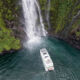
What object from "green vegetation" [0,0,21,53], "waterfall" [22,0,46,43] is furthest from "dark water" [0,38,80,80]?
"waterfall" [22,0,46,43]

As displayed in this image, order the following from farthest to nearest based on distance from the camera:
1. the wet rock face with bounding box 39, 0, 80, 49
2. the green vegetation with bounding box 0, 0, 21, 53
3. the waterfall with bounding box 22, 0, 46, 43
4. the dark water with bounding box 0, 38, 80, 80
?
1. the waterfall with bounding box 22, 0, 46, 43
2. the wet rock face with bounding box 39, 0, 80, 49
3. the green vegetation with bounding box 0, 0, 21, 53
4. the dark water with bounding box 0, 38, 80, 80

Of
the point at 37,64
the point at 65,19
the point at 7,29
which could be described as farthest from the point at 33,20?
the point at 37,64

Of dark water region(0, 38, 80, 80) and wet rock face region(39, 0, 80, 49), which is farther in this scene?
wet rock face region(39, 0, 80, 49)

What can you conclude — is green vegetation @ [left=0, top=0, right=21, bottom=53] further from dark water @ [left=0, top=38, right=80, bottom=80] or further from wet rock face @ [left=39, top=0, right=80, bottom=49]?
wet rock face @ [left=39, top=0, right=80, bottom=49]

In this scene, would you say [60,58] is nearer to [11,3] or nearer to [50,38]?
[50,38]

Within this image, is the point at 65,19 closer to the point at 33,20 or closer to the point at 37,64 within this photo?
the point at 33,20

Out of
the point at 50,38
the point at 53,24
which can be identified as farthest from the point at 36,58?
the point at 53,24

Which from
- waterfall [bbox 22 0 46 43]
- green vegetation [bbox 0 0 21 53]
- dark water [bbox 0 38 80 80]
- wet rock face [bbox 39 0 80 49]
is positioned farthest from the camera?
waterfall [bbox 22 0 46 43]

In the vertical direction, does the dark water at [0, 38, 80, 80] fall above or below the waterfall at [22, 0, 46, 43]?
below
